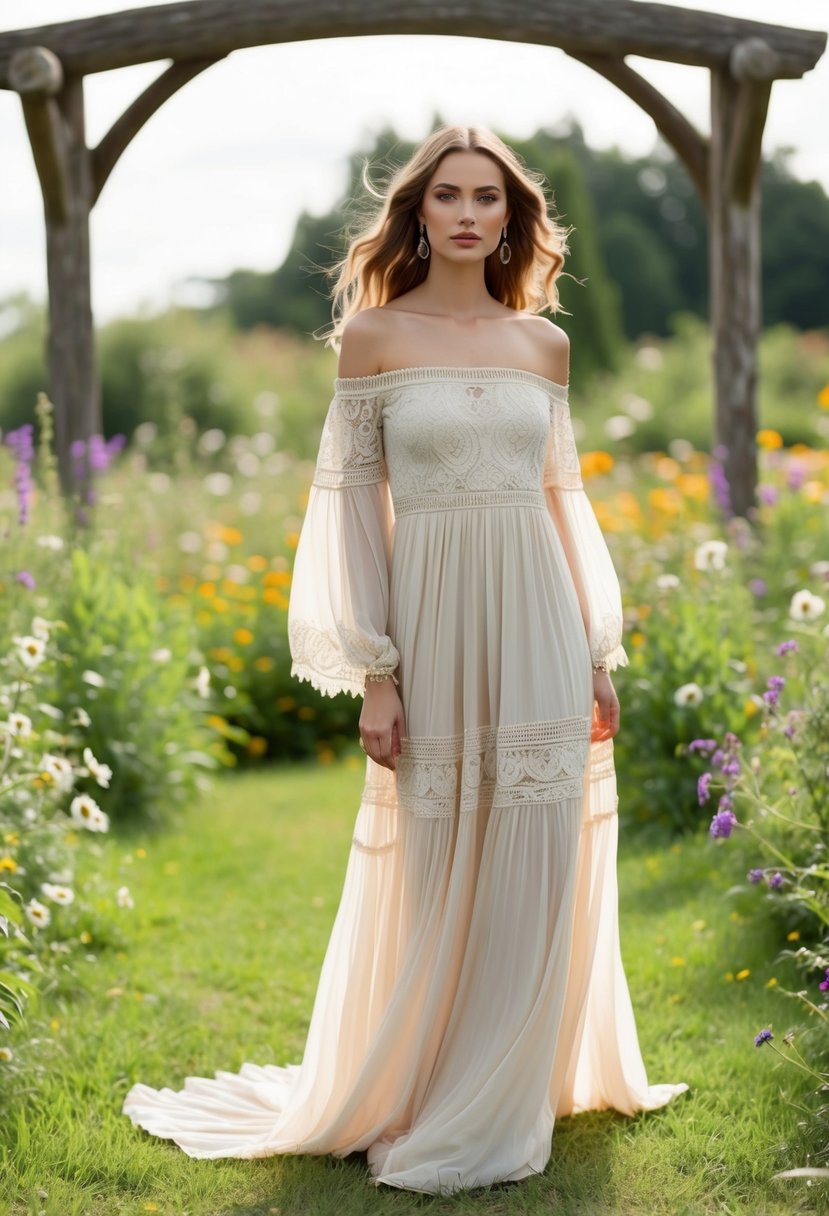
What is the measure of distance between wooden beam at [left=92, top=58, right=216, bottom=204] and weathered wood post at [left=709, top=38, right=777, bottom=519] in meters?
2.17

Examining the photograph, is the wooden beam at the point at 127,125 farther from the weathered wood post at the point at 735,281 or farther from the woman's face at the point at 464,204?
the woman's face at the point at 464,204

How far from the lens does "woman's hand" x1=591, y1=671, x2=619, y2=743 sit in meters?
2.80

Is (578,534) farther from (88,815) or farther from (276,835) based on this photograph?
(276,835)

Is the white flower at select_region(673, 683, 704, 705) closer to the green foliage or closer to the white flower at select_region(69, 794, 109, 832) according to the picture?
the white flower at select_region(69, 794, 109, 832)

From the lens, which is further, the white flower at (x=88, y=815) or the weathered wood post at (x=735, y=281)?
the weathered wood post at (x=735, y=281)

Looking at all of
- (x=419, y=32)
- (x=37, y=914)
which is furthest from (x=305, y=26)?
(x=37, y=914)

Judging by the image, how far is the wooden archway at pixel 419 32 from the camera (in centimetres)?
490

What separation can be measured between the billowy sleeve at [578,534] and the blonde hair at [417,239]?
28 cm

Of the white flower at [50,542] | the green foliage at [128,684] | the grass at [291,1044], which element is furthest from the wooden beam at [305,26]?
the grass at [291,1044]

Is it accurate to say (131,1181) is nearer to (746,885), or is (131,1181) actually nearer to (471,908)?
(471,908)

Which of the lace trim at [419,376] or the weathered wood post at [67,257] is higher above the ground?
the weathered wood post at [67,257]

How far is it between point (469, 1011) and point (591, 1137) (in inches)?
16.7

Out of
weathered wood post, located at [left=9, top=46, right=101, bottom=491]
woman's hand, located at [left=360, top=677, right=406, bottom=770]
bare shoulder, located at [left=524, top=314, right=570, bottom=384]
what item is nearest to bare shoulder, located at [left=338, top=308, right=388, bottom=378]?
bare shoulder, located at [left=524, top=314, right=570, bottom=384]

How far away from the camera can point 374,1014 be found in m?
2.71
